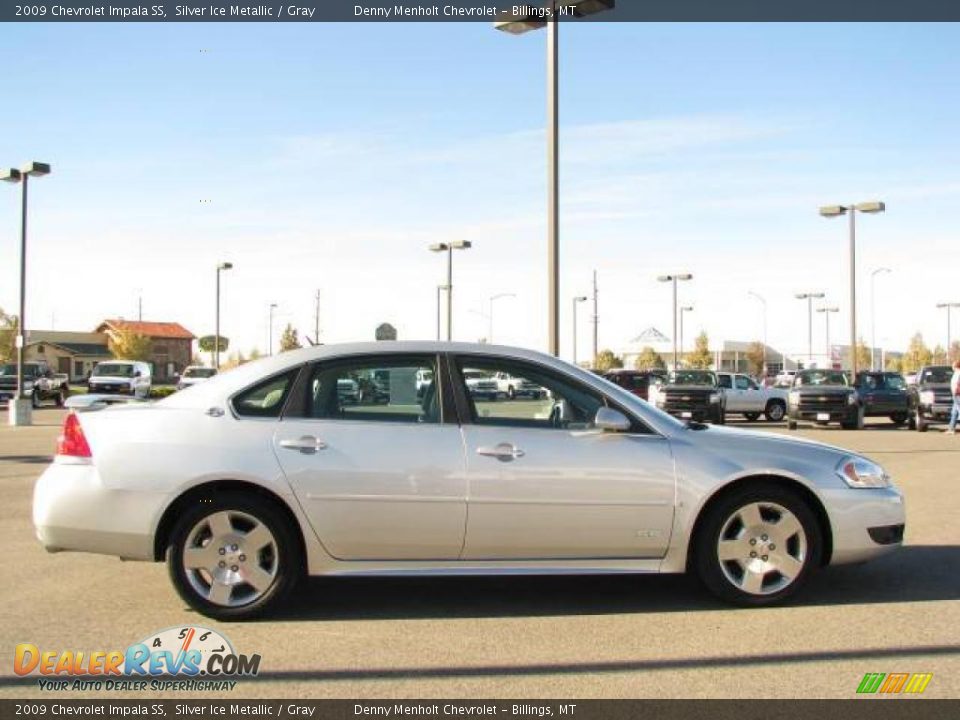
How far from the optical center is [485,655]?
480 cm

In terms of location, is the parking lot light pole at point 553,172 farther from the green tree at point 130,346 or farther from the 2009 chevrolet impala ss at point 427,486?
the green tree at point 130,346

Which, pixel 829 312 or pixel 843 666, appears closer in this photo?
pixel 843 666

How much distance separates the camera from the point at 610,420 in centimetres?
556

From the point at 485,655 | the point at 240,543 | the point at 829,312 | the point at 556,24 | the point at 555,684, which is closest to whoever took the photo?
the point at 555,684

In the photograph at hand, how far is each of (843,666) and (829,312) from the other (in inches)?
3211

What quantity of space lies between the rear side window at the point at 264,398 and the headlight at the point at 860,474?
335 centimetres

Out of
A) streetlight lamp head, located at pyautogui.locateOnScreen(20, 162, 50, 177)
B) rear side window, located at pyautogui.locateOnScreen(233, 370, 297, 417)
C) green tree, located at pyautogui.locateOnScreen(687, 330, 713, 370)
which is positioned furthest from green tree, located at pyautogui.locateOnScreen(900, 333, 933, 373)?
rear side window, located at pyautogui.locateOnScreen(233, 370, 297, 417)

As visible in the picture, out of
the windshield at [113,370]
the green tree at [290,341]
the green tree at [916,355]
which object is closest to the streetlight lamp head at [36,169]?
the green tree at [290,341]

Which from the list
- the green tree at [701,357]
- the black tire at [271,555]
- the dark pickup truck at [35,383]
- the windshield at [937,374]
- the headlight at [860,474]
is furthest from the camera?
the green tree at [701,357]

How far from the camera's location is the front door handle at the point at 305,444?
547 cm

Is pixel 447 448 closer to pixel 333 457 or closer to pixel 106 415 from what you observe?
pixel 333 457

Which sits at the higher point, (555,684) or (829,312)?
(829,312)
